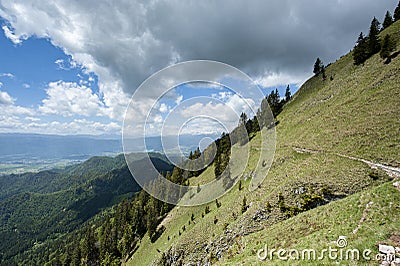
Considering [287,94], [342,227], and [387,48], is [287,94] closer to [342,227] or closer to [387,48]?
[387,48]

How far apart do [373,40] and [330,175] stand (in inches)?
2311

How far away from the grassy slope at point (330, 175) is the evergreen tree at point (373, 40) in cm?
455

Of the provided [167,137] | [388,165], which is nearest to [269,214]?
[388,165]

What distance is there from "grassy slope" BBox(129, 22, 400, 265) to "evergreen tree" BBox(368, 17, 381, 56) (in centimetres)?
455

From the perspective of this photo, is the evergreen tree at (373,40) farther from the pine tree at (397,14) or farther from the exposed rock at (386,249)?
the exposed rock at (386,249)

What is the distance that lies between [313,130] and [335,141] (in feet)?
31.8

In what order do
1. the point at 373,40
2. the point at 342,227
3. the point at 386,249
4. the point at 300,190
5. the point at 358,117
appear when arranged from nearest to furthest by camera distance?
the point at 386,249 → the point at 342,227 → the point at 300,190 → the point at 358,117 → the point at 373,40

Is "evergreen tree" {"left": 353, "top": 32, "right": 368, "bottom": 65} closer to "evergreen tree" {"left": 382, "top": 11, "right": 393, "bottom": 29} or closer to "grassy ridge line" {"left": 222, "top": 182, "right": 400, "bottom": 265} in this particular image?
"evergreen tree" {"left": 382, "top": 11, "right": 393, "bottom": 29}

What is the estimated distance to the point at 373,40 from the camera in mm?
60156

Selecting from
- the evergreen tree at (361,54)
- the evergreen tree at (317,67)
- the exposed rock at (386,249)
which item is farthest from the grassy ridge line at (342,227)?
the evergreen tree at (317,67)

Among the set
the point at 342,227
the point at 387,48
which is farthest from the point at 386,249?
the point at 387,48

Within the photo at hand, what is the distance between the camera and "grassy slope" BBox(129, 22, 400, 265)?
1691cm

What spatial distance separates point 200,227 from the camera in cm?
3847

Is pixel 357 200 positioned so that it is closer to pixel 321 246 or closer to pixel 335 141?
pixel 321 246
